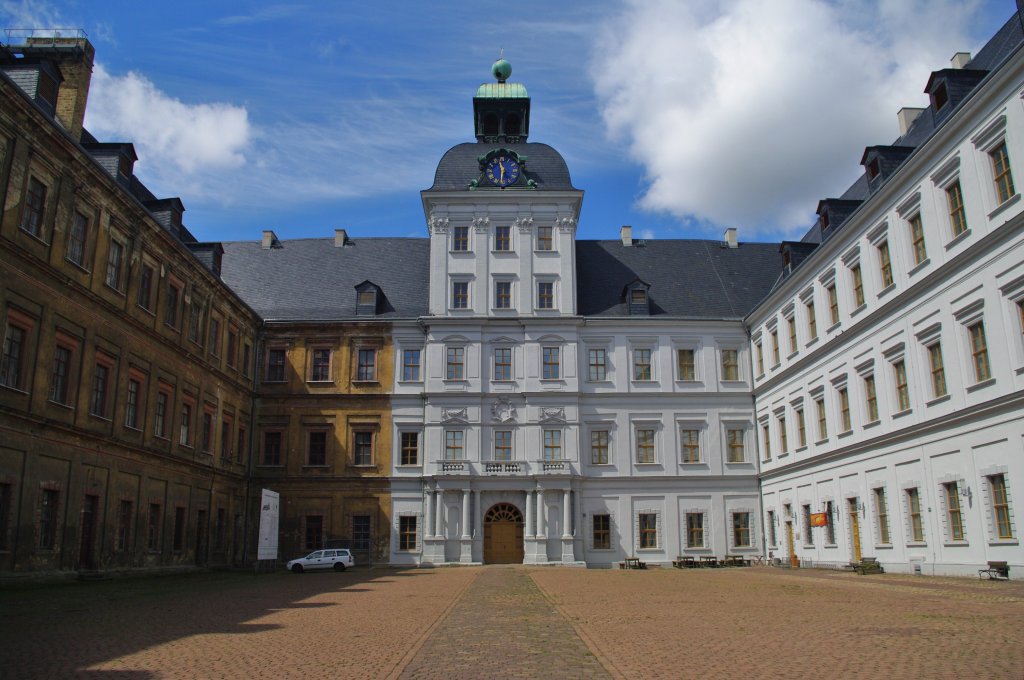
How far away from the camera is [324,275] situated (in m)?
48.9

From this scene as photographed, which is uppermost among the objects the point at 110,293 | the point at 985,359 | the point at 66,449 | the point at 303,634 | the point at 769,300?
the point at 769,300

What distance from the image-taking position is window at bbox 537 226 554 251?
4600cm

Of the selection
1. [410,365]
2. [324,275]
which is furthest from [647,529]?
[324,275]

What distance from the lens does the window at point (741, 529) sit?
43.2 m

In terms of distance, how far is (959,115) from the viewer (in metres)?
24.3

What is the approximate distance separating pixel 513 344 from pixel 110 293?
68.8ft

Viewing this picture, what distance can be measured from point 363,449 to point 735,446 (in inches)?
774

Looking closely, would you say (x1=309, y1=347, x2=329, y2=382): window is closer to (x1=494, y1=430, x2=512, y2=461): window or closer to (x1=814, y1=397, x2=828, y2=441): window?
(x1=494, y1=430, x2=512, y2=461): window

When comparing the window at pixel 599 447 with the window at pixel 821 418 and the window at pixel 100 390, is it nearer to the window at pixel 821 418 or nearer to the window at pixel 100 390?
the window at pixel 821 418

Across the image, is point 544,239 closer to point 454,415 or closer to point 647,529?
point 454,415

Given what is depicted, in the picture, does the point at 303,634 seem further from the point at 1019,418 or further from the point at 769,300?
the point at 769,300

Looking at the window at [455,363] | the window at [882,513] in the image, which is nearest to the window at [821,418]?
the window at [882,513]

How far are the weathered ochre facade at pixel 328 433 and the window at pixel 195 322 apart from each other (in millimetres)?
7922

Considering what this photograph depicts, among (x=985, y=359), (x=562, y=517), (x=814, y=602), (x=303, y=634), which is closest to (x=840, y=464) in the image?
(x=985, y=359)
